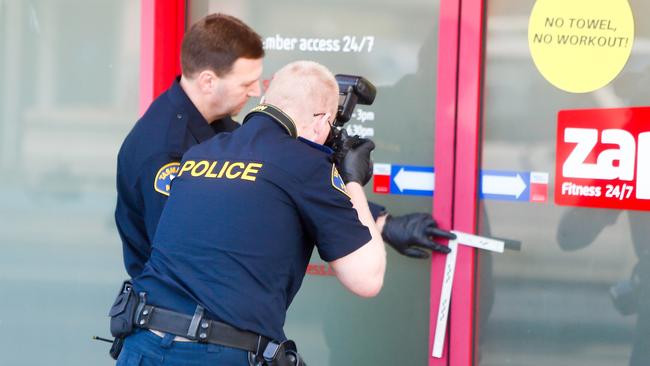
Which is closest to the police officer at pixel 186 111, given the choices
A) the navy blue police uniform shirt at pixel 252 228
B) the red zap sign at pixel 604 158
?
the navy blue police uniform shirt at pixel 252 228

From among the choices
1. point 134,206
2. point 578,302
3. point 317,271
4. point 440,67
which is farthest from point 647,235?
point 134,206

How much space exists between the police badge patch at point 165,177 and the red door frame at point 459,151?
120cm

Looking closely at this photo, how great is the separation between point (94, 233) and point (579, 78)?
6.95 ft

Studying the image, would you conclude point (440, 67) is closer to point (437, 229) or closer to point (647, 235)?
point (437, 229)

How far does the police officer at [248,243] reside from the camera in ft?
9.14

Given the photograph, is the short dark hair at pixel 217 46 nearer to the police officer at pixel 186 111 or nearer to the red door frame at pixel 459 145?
the police officer at pixel 186 111

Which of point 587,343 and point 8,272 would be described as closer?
point 587,343

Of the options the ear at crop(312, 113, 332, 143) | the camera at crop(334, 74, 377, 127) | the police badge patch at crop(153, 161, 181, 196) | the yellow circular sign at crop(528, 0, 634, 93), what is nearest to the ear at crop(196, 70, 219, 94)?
the police badge patch at crop(153, 161, 181, 196)

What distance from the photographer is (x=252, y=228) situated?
9.12 feet

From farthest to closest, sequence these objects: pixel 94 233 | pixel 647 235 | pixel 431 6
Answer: pixel 94 233 < pixel 431 6 < pixel 647 235

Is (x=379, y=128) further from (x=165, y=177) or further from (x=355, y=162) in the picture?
(x=165, y=177)

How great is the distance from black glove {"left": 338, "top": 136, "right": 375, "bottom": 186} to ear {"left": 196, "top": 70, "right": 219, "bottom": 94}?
48 cm

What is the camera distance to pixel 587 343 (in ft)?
12.8

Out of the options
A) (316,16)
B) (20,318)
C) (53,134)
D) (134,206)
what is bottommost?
(20,318)
